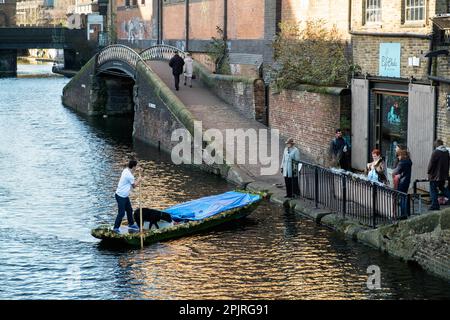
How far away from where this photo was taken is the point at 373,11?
106 ft

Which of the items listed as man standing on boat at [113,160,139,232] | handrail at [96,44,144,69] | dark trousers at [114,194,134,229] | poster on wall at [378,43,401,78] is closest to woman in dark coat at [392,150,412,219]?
poster on wall at [378,43,401,78]

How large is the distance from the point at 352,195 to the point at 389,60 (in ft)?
22.6

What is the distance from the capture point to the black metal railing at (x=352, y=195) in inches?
910

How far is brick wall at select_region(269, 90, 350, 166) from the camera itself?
33.5 meters

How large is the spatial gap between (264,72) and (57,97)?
3810 centimetres

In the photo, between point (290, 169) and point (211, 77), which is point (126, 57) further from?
point (290, 169)

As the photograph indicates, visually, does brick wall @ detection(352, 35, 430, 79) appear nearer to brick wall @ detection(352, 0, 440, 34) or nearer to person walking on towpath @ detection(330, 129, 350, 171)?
brick wall @ detection(352, 0, 440, 34)

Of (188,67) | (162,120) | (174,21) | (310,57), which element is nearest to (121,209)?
(310,57)

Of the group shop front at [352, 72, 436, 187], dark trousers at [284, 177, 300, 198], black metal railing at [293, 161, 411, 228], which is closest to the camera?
black metal railing at [293, 161, 411, 228]

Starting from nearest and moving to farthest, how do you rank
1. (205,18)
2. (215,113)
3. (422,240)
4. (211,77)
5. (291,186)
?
(422,240) < (291,186) < (215,113) < (211,77) < (205,18)

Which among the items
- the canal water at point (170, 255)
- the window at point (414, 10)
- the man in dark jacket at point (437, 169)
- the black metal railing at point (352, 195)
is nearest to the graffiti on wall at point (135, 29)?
the canal water at point (170, 255)

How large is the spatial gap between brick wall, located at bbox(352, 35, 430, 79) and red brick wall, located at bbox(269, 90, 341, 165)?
161cm

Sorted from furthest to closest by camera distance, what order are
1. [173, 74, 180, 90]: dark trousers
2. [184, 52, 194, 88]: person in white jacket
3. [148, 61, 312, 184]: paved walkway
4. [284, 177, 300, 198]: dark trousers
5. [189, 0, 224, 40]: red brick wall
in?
1. [189, 0, 224, 40]: red brick wall
2. [184, 52, 194, 88]: person in white jacket
3. [173, 74, 180, 90]: dark trousers
4. [148, 61, 312, 184]: paved walkway
5. [284, 177, 300, 198]: dark trousers
